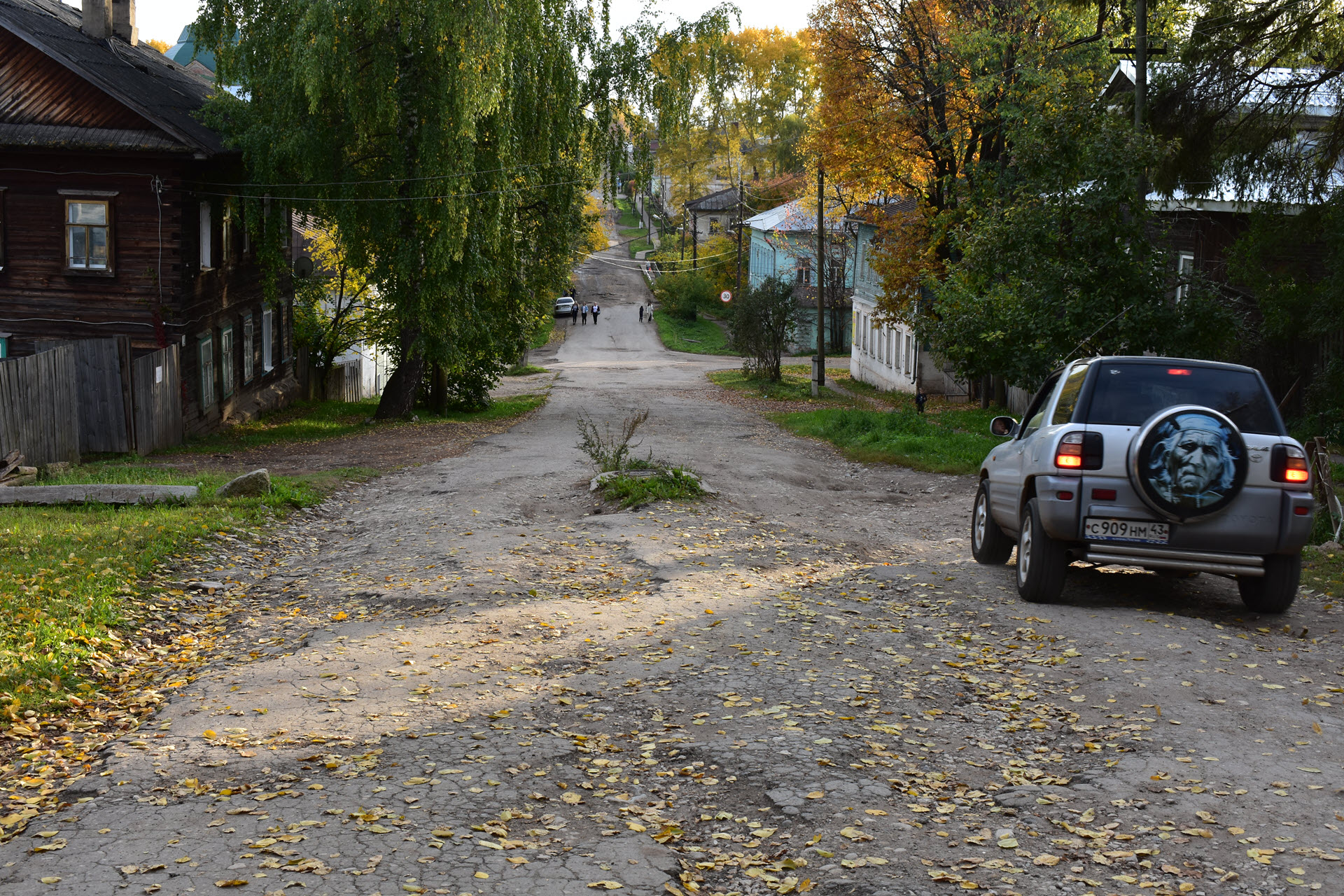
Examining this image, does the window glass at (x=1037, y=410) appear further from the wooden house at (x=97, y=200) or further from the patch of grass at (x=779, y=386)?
the patch of grass at (x=779, y=386)

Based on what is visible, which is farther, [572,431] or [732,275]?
[732,275]

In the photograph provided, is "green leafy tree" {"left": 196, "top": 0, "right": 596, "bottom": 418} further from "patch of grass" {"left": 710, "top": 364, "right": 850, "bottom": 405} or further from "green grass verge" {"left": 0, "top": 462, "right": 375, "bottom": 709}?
"patch of grass" {"left": 710, "top": 364, "right": 850, "bottom": 405}

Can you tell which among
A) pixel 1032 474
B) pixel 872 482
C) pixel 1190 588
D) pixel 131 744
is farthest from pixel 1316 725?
pixel 872 482

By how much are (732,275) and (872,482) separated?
51.4 m

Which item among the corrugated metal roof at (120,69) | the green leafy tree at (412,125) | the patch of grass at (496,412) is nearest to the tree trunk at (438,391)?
the patch of grass at (496,412)

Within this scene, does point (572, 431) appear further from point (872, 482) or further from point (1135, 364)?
point (1135, 364)

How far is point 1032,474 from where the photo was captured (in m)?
8.84

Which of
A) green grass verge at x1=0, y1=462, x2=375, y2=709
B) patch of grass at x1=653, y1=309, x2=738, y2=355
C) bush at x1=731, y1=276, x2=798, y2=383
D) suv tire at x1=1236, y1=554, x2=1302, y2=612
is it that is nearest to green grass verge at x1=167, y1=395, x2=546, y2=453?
green grass verge at x1=0, y1=462, x2=375, y2=709

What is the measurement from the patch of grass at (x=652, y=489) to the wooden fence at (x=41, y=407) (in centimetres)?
937

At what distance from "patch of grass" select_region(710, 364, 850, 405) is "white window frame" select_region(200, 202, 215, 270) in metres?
18.9

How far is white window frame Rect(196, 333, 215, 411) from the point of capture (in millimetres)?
24438

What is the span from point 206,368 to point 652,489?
49.2ft

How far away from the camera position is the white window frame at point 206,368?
24.4m

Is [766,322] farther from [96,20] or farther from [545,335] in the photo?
[545,335]
